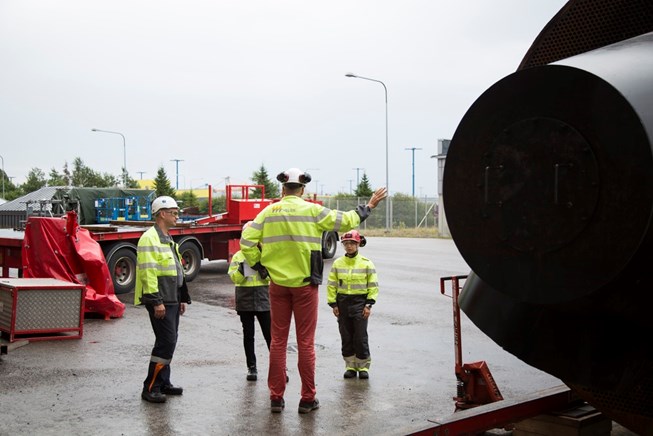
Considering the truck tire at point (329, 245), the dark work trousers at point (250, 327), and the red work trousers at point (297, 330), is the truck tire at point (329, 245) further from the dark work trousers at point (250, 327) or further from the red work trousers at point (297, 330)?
the red work trousers at point (297, 330)

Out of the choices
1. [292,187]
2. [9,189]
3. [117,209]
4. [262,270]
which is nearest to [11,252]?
[262,270]

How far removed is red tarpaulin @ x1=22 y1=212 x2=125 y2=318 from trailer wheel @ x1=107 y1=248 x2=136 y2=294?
241cm

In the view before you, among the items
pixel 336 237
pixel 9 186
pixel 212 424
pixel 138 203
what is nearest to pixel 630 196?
pixel 212 424

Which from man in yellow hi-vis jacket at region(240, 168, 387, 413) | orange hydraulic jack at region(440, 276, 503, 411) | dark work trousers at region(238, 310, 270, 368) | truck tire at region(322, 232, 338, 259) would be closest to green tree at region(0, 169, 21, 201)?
truck tire at region(322, 232, 338, 259)

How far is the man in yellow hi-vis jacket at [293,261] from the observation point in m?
5.78

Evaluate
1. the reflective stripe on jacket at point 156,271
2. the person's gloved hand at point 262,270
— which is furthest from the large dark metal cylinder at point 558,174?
the reflective stripe on jacket at point 156,271

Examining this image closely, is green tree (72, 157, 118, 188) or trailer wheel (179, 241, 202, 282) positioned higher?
green tree (72, 157, 118, 188)

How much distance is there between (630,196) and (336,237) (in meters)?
17.8

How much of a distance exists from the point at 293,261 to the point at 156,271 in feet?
4.24

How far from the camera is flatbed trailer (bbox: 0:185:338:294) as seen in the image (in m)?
12.0

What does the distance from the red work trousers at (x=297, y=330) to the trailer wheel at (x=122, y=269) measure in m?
7.85

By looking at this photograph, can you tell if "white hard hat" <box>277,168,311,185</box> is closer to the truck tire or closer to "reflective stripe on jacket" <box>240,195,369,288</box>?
"reflective stripe on jacket" <box>240,195,369,288</box>

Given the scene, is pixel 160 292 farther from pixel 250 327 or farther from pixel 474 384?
pixel 474 384

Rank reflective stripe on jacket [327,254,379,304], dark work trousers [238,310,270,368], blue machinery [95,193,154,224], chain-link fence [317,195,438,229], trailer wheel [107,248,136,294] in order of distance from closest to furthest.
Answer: dark work trousers [238,310,270,368] → reflective stripe on jacket [327,254,379,304] → trailer wheel [107,248,136,294] → blue machinery [95,193,154,224] → chain-link fence [317,195,438,229]
